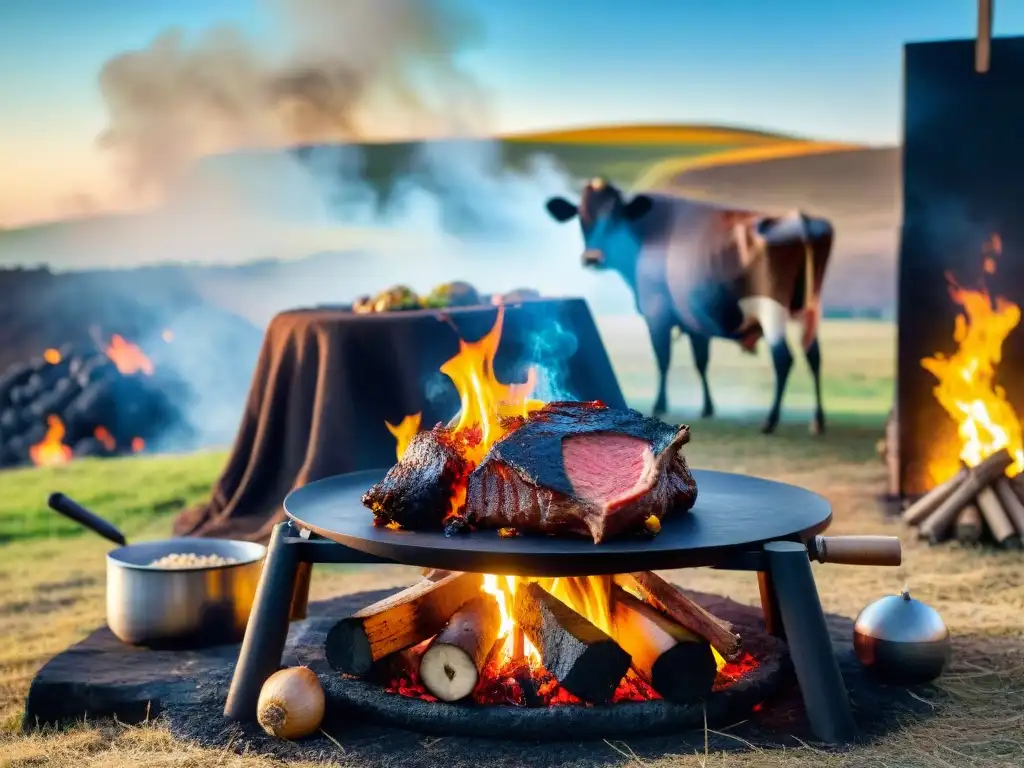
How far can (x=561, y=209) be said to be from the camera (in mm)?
9859

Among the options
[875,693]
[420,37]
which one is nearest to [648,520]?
[875,693]

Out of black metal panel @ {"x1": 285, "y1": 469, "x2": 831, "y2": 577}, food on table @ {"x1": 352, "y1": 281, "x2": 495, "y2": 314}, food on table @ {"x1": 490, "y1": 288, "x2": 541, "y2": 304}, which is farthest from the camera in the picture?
food on table @ {"x1": 490, "y1": 288, "x2": 541, "y2": 304}

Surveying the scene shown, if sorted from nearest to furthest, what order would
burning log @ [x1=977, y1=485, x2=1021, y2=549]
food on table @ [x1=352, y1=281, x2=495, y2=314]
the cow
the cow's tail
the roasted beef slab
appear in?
the roasted beef slab
burning log @ [x1=977, y1=485, x2=1021, y2=549]
food on table @ [x1=352, y1=281, x2=495, y2=314]
the cow's tail
the cow

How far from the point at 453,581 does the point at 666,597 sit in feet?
2.15

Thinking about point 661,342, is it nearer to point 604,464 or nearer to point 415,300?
point 415,300

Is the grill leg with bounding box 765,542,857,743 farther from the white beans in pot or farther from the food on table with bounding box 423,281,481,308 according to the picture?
the food on table with bounding box 423,281,481,308

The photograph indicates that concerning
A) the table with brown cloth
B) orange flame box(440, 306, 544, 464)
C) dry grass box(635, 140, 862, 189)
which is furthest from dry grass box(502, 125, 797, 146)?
orange flame box(440, 306, 544, 464)

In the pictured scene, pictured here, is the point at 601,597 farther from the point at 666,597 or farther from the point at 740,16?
the point at 740,16

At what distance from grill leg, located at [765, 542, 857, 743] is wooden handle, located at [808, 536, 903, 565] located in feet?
0.56

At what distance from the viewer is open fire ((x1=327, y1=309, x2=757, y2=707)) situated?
9.99 ft

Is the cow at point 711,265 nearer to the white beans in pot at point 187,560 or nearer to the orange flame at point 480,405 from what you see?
the orange flame at point 480,405

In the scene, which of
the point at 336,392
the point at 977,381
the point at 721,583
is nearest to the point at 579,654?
the point at 721,583

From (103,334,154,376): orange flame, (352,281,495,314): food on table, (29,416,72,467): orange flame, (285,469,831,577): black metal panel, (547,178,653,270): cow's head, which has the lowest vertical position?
(29,416,72,467): orange flame

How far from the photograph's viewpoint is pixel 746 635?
3.68 metres
